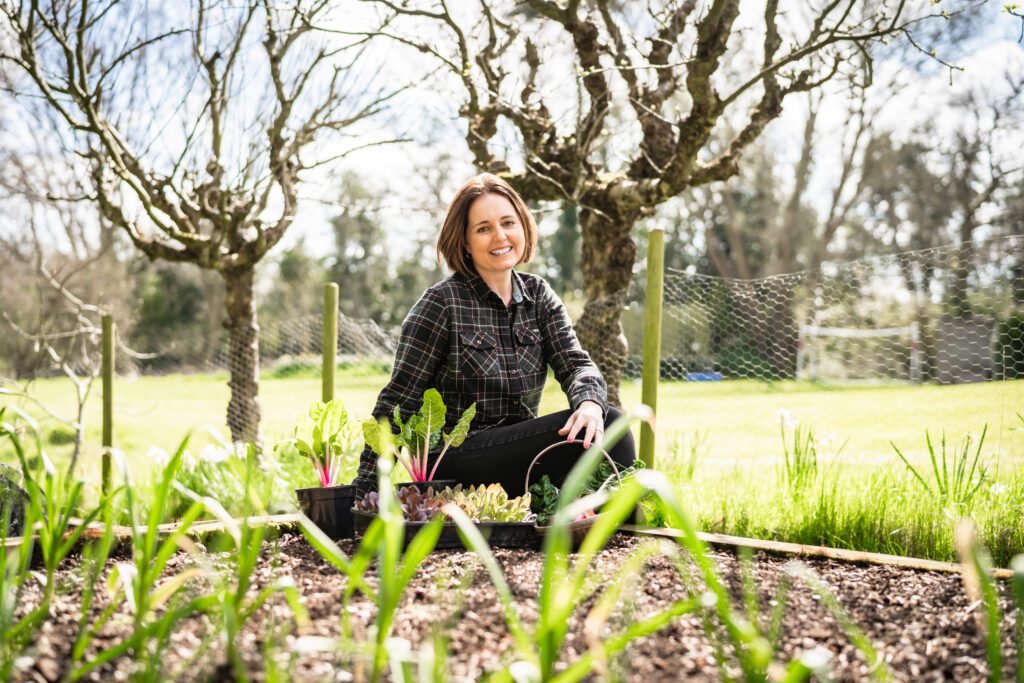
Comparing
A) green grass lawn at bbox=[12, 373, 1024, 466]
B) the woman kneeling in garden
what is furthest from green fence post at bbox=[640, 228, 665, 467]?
the woman kneeling in garden

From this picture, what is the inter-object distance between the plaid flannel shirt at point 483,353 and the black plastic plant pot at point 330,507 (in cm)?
31

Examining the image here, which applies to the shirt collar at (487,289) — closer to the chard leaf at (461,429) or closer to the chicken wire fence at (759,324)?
the chard leaf at (461,429)

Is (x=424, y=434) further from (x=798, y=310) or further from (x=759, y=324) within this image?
(x=759, y=324)

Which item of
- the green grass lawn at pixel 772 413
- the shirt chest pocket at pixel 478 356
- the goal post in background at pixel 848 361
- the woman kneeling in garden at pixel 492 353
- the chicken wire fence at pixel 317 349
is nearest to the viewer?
the woman kneeling in garden at pixel 492 353

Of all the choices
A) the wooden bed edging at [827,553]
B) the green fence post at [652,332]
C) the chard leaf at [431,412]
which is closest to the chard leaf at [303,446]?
the chard leaf at [431,412]

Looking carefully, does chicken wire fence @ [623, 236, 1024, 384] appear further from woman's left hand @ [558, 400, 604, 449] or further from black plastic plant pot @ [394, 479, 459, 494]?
black plastic plant pot @ [394, 479, 459, 494]

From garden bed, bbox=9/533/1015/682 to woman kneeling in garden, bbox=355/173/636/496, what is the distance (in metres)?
0.52

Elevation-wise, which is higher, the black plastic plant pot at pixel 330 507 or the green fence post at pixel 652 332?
the green fence post at pixel 652 332

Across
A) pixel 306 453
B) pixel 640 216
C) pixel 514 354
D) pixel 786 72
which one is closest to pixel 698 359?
pixel 640 216

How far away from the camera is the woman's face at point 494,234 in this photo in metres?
2.32

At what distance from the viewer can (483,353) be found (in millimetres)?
2293

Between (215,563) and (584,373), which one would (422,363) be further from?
(215,563)

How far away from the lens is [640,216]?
166 inches

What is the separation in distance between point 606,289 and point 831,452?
5.19 feet
